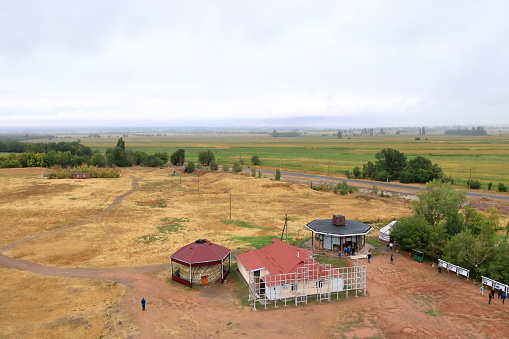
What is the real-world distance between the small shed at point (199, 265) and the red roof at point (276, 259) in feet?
7.26

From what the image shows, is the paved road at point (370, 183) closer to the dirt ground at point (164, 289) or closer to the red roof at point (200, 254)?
the dirt ground at point (164, 289)

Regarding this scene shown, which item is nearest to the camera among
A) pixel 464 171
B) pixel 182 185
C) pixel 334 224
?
pixel 334 224

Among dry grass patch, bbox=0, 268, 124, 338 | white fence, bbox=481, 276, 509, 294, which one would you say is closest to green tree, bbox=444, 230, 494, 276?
white fence, bbox=481, 276, 509, 294

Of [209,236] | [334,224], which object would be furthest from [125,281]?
[334,224]

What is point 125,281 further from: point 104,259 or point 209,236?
point 209,236

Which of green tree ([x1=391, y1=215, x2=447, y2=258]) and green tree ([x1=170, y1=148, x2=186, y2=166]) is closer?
green tree ([x1=391, y1=215, x2=447, y2=258])

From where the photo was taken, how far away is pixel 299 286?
25250 millimetres

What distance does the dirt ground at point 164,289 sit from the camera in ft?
68.7

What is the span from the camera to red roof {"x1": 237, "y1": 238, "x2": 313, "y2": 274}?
84.5 ft

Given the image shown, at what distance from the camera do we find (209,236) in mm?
40156

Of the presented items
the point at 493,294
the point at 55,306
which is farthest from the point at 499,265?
the point at 55,306

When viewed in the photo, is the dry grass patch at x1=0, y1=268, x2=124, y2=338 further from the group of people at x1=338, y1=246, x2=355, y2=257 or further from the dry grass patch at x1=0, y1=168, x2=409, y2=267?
the group of people at x1=338, y1=246, x2=355, y2=257

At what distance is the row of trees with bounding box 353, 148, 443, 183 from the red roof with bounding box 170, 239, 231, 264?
219 ft

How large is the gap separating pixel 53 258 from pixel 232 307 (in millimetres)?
19954
